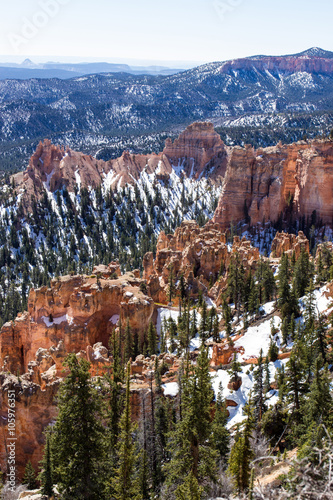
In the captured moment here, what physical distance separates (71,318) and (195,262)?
3082 centimetres

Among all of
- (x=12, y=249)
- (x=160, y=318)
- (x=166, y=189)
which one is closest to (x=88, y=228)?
(x=12, y=249)

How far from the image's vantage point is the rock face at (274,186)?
110 meters

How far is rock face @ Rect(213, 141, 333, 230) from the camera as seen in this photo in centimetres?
10981

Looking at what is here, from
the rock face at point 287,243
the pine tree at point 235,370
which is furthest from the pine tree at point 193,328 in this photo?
the rock face at point 287,243

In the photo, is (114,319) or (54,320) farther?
(114,319)

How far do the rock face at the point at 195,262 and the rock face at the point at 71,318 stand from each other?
12.6 metres

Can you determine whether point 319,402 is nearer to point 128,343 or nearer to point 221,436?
point 221,436

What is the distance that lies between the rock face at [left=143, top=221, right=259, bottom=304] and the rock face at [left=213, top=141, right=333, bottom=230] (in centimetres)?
2977

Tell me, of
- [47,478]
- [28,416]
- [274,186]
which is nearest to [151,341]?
[28,416]

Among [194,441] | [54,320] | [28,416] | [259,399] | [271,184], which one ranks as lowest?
[54,320]

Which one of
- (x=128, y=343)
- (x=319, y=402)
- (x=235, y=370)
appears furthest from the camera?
→ (x=128, y=343)

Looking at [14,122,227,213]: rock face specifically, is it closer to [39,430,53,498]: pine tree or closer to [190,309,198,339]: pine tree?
[190,309,198,339]: pine tree

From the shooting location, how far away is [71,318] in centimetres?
5481

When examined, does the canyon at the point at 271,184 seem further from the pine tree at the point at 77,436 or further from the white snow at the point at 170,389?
the pine tree at the point at 77,436
